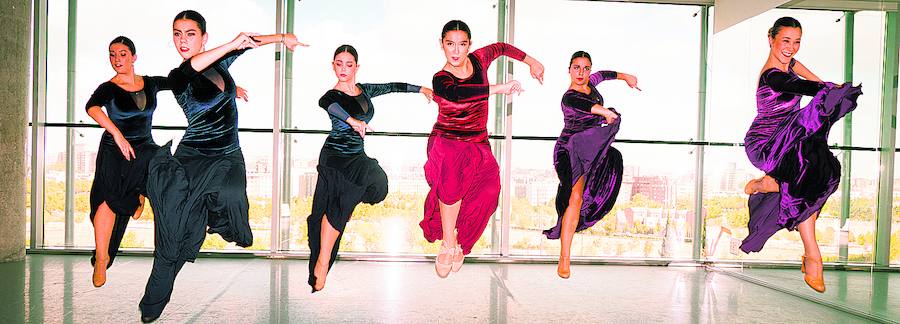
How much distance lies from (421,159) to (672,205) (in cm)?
313

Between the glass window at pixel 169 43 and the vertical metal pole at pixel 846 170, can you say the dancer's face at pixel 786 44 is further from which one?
the glass window at pixel 169 43

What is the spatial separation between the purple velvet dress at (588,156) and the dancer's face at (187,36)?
10.1 feet

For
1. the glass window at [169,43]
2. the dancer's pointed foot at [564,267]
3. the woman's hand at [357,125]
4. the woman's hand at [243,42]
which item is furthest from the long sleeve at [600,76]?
the glass window at [169,43]

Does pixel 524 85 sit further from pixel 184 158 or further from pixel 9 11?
pixel 9 11

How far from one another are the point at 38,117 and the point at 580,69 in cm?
599

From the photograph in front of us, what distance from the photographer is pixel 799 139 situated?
5.41 m

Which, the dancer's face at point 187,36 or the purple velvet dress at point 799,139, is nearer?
the dancer's face at point 187,36

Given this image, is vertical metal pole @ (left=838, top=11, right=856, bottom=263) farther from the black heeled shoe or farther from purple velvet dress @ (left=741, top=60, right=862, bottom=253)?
the black heeled shoe

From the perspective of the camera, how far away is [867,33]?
224 inches

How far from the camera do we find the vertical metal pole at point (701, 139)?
807 centimetres

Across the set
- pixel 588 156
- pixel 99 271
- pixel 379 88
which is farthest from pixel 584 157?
pixel 99 271

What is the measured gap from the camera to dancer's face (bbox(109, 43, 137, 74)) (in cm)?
522

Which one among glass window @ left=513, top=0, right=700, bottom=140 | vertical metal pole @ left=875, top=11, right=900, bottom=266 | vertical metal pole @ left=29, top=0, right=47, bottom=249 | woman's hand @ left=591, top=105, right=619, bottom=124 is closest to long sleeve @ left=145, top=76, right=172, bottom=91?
vertical metal pole @ left=29, top=0, right=47, bottom=249

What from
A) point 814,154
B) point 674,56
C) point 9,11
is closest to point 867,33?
point 814,154
